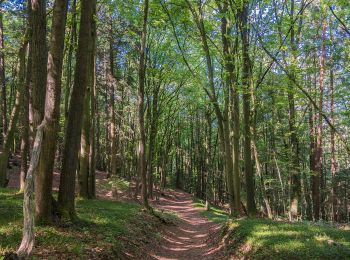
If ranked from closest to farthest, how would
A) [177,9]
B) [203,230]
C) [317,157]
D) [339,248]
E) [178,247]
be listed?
[339,248] → [178,247] → [177,9] → [203,230] → [317,157]

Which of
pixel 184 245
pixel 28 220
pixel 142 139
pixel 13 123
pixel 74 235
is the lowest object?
pixel 184 245

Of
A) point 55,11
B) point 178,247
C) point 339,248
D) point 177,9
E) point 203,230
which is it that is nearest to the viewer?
point 339,248

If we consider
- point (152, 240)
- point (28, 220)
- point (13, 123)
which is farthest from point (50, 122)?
point (13, 123)

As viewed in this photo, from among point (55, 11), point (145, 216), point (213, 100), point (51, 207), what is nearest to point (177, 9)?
point (213, 100)

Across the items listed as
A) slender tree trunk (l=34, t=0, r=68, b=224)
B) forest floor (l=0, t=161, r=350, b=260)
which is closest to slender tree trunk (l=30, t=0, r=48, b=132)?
slender tree trunk (l=34, t=0, r=68, b=224)

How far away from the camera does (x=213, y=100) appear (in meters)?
14.0

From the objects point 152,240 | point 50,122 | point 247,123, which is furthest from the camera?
point 247,123

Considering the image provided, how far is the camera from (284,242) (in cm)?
872

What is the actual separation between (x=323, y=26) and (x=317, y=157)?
28.7ft

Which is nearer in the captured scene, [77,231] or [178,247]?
[77,231]

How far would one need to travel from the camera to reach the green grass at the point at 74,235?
22.3ft

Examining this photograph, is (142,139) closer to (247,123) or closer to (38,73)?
(247,123)

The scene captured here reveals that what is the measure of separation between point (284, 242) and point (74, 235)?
5316 millimetres

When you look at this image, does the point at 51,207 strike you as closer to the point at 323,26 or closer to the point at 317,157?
the point at 317,157
